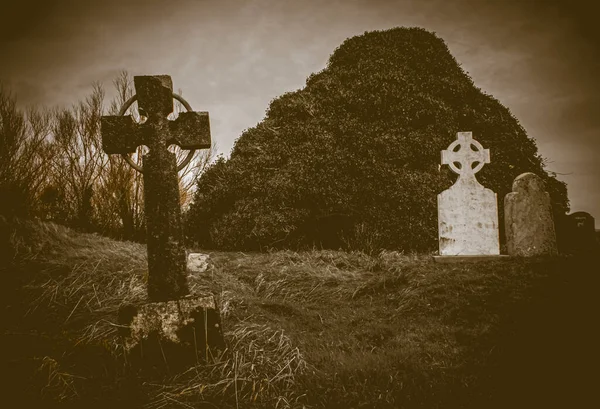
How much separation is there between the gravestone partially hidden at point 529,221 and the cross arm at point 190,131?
18.6ft

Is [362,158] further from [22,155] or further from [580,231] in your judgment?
[22,155]

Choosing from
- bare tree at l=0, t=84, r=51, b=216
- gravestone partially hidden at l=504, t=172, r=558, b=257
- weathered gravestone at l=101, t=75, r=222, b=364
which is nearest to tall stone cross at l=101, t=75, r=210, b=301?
weathered gravestone at l=101, t=75, r=222, b=364

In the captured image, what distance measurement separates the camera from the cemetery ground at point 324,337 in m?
2.90

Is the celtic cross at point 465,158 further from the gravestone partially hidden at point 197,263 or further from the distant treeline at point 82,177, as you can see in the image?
the distant treeline at point 82,177

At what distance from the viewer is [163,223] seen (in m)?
3.49

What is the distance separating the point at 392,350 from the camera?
3.63 meters

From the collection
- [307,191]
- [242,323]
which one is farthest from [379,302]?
[307,191]

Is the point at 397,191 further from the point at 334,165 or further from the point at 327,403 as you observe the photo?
the point at 327,403

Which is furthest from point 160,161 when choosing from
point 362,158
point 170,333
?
point 362,158

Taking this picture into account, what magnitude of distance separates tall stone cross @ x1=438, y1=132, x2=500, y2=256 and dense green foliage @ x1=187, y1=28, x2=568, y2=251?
1.77m

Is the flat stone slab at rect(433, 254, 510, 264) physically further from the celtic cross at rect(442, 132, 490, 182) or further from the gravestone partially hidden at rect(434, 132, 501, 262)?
the celtic cross at rect(442, 132, 490, 182)

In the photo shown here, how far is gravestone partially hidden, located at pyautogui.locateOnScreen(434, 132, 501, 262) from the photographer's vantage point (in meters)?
7.02

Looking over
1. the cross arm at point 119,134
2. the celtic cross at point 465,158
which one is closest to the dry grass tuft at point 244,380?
the cross arm at point 119,134

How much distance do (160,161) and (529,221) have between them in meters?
6.17
